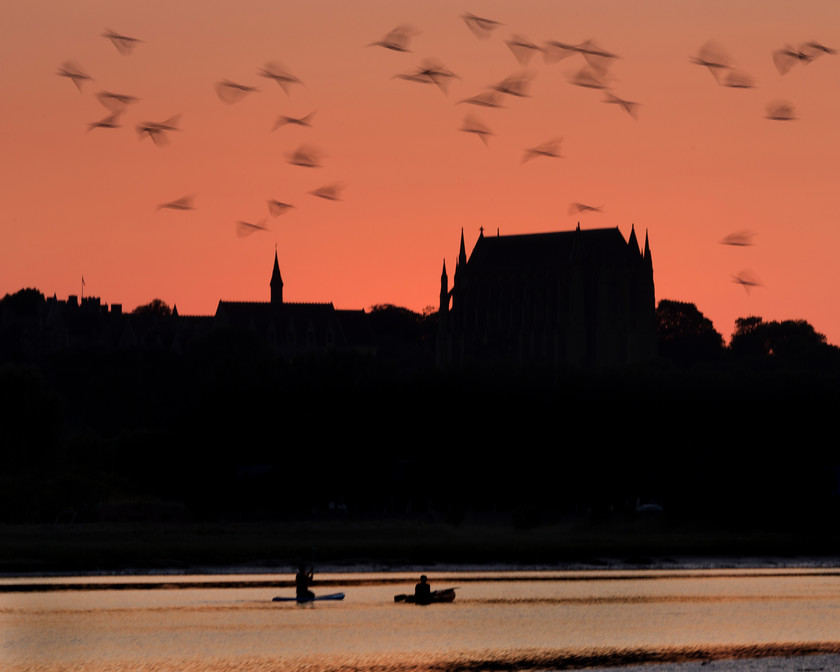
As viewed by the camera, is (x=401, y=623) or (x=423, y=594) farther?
(x=423, y=594)

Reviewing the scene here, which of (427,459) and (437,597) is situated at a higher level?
(427,459)

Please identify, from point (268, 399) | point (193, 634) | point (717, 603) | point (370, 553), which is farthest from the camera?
point (268, 399)

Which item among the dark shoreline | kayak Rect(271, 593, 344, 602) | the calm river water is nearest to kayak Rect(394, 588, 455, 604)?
the calm river water

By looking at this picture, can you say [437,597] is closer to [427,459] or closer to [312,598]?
[312,598]

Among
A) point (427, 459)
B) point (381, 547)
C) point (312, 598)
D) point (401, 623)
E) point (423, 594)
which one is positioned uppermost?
point (427, 459)

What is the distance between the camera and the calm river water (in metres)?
75.5

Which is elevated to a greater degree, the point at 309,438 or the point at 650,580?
the point at 309,438

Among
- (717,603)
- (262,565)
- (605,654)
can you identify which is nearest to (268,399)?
(262,565)

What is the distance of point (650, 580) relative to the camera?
113438 mm

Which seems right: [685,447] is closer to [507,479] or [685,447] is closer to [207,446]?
[507,479]

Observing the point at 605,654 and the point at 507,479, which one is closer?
the point at 605,654

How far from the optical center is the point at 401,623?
288ft

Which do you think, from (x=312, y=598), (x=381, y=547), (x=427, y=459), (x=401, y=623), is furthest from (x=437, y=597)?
(x=427, y=459)

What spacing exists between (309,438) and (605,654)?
7851 centimetres
